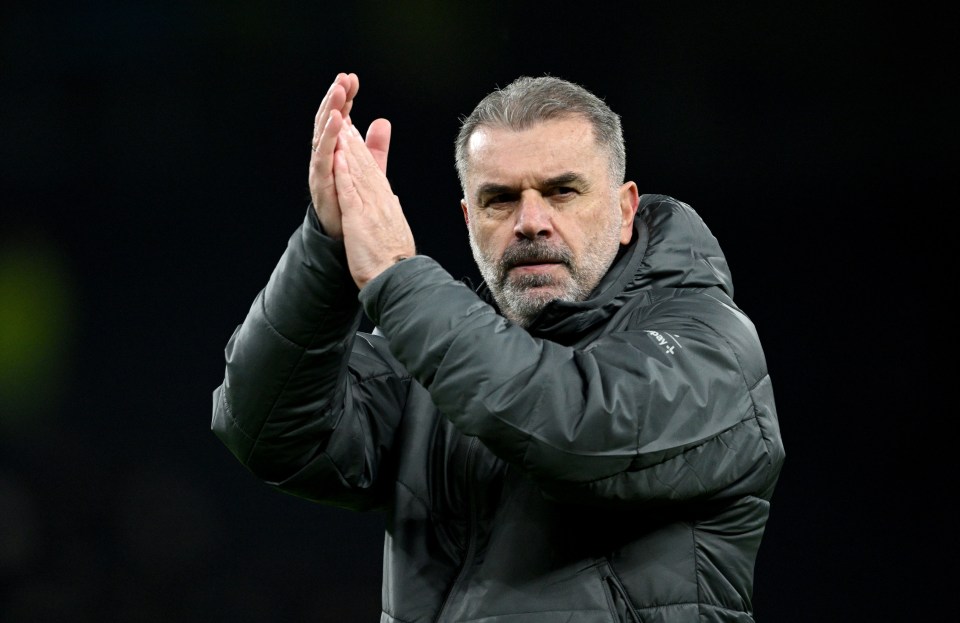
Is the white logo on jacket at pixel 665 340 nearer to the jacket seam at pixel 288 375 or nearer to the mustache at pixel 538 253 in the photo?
the mustache at pixel 538 253

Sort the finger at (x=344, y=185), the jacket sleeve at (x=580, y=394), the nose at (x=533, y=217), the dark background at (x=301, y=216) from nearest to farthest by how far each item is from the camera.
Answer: the jacket sleeve at (x=580, y=394), the finger at (x=344, y=185), the nose at (x=533, y=217), the dark background at (x=301, y=216)

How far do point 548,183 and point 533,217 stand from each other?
0.04 metres

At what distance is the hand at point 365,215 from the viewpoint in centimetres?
112

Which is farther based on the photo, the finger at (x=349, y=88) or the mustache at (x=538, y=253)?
the mustache at (x=538, y=253)

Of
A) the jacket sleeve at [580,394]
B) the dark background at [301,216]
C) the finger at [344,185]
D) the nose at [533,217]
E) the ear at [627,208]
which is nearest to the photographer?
the jacket sleeve at [580,394]

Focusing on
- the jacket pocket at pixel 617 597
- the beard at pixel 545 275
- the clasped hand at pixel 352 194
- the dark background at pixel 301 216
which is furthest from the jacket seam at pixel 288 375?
the dark background at pixel 301 216

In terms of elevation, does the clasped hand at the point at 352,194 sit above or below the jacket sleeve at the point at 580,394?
above

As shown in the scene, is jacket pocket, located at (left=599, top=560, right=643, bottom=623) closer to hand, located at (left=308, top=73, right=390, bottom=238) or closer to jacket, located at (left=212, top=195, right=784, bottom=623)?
jacket, located at (left=212, top=195, right=784, bottom=623)

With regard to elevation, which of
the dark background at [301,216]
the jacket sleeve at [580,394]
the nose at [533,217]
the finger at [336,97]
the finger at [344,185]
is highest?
the finger at [336,97]

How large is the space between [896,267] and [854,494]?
48 cm

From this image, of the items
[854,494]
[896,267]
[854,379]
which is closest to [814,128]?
[896,267]

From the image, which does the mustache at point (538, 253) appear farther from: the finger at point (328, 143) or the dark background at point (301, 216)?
the dark background at point (301, 216)

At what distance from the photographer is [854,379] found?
8.38ft

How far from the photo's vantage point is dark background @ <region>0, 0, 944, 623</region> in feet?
8.31
